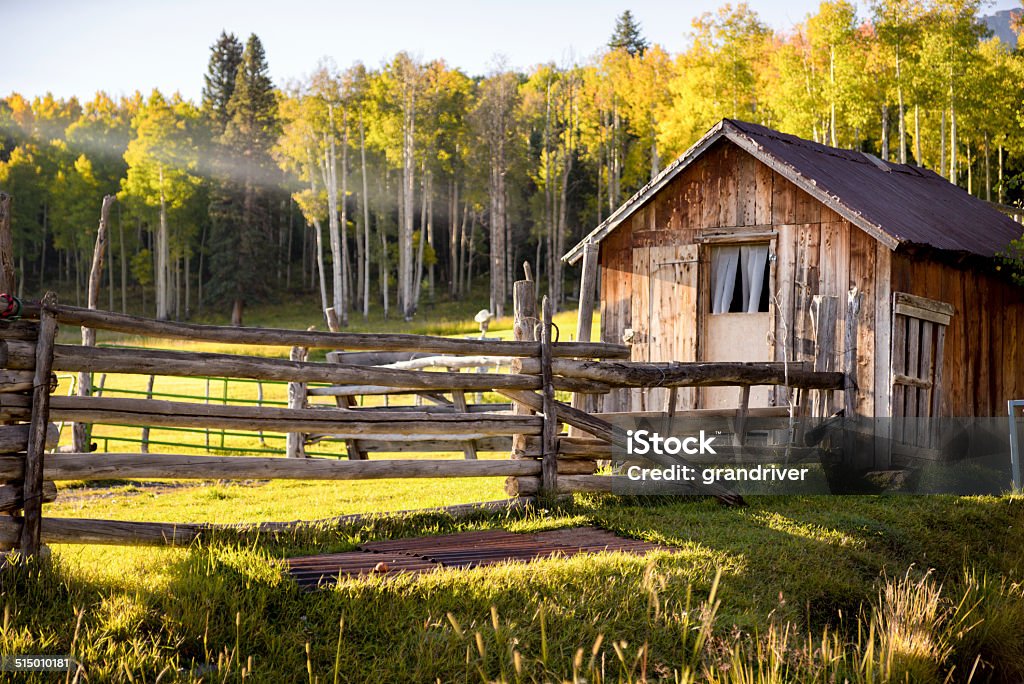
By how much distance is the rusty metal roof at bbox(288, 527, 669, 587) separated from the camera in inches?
248

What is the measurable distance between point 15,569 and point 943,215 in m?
15.5

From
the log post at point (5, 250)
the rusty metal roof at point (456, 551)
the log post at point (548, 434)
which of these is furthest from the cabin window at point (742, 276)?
the log post at point (5, 250)

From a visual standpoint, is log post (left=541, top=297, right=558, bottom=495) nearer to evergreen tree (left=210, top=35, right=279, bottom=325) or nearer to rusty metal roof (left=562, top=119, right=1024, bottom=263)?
rusty metal roof (left=562, top=119, right=1024, bottom=263)

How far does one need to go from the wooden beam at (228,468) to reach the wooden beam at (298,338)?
915 millimetres

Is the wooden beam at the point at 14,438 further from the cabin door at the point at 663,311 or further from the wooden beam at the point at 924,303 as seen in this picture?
the wooden beam at the point at 924,303

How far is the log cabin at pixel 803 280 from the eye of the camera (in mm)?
13359

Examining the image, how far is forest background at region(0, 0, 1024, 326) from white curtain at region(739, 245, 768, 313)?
1956 centimetres

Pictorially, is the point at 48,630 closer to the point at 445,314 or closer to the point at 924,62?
the point at 924,62

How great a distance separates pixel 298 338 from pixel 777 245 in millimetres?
8689

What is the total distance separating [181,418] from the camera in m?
7.25

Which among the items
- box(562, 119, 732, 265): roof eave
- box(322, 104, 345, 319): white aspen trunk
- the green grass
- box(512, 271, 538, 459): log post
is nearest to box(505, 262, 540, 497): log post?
box(512, 271, 538, 459): log post

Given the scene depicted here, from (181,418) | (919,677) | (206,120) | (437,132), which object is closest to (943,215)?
(919,677)

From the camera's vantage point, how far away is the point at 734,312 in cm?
1518

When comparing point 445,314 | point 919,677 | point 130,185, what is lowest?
point 919,677
